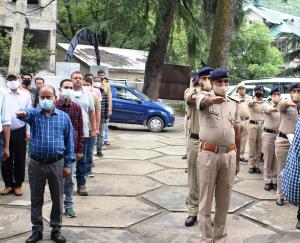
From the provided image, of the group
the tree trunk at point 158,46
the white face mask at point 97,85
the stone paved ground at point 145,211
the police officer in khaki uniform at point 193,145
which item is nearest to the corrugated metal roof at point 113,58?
the tree trunk at point 158,46

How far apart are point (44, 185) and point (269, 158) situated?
14.3 feet

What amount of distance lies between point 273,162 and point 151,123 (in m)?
8.04

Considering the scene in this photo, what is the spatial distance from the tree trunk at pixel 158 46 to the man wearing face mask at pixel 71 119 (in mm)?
12141

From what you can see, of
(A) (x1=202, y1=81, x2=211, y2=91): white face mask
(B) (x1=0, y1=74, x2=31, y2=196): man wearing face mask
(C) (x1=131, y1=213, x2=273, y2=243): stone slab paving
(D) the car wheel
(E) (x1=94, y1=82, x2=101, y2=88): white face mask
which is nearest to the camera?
(A) (x1=202, y1=81, x2=211, y2=91): white face mask

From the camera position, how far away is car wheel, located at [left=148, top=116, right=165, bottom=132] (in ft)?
52.5

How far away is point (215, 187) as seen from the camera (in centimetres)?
521

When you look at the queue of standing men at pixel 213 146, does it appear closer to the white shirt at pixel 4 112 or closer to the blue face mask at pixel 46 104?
the blue face mask at pixel 46 104

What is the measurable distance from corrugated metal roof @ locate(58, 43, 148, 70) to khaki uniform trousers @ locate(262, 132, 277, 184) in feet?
68.4

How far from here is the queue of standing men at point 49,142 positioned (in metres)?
5.15

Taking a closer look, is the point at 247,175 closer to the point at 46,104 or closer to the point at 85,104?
the point at 85,104

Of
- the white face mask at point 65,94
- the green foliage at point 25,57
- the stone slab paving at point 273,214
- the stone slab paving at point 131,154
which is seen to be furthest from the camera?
the green foliage at point 25,57

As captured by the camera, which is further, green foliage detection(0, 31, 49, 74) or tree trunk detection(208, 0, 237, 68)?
green foliage detection(0, 31, 49, 74)

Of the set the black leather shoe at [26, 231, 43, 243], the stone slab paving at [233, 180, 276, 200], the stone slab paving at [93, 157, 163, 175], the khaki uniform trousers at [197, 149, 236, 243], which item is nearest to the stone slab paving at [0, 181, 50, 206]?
→ the black leather shoe at [26, 231, 43, 243]

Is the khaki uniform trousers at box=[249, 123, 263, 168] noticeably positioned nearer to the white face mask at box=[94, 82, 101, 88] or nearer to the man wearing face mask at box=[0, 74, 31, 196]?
the white face mask at box=[94, 82, 101, 88]
